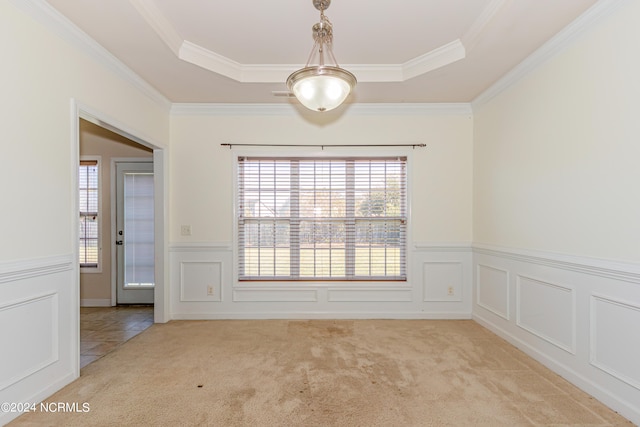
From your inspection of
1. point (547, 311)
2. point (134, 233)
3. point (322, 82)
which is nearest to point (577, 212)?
point (547, 311)

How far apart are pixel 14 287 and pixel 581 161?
12.8 ft

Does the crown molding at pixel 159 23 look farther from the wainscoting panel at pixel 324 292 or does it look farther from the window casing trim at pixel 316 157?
the wainscoting panel at pixel 324 292

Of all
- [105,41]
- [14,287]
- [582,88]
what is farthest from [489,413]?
[105,41]

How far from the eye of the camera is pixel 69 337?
237cm

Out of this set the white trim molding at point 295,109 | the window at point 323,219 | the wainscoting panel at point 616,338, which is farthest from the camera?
the window at point 323,219

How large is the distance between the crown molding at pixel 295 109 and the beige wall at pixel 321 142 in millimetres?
35

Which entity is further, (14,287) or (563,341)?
(563,341)

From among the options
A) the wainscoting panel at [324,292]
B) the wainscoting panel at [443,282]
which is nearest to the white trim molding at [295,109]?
the wainscoting panel at [324,292]

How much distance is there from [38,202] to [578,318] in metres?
3.89

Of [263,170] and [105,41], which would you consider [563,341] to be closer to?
[263,170]

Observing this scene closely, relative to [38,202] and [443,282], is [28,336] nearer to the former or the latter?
[38,202]

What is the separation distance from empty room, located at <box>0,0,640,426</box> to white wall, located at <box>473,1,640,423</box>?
17 mm

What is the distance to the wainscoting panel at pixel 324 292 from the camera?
12.8 feet

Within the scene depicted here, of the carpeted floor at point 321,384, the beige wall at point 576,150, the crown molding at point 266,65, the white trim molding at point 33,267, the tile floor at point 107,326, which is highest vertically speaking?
the crown molding at point 266,65
